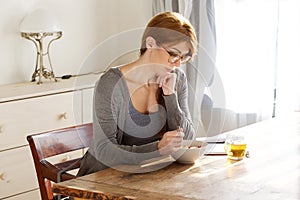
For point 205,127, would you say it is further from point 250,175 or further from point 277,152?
point 250,175

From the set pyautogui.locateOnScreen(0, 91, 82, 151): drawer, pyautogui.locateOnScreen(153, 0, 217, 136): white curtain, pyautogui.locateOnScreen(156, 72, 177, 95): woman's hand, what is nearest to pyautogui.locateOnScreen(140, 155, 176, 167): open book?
pyautogui.locateOnScreen(156, 72, 177, 95): woman's hand

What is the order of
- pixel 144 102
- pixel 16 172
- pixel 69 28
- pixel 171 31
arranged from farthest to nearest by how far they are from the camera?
pixel 69 28, pixel 16 172, pixel 144 102, pixel 171 31

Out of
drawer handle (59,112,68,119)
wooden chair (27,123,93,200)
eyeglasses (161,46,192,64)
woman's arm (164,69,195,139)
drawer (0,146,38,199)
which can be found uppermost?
eyeglasses (161,46,192,64)

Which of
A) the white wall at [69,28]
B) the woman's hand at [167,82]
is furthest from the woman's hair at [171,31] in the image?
the white wall at [69,28]

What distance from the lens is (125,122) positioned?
232cm

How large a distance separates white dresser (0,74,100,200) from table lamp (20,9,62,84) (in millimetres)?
103

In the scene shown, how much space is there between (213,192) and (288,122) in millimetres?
1002

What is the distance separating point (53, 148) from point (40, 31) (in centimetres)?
129

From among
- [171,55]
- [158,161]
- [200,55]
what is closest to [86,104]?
[200,55]

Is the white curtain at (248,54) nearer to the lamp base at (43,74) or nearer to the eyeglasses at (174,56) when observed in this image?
the lamp base at (43,74)

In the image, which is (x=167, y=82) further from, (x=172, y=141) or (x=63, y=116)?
(x=63, y=116)

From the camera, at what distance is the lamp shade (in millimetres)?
3486

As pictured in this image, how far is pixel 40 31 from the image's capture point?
11.4 feet

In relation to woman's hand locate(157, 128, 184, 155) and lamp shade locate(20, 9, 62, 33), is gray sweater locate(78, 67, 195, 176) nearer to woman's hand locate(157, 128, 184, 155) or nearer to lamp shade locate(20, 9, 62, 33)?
woman's hand locate(157, 128, 184, 155)
